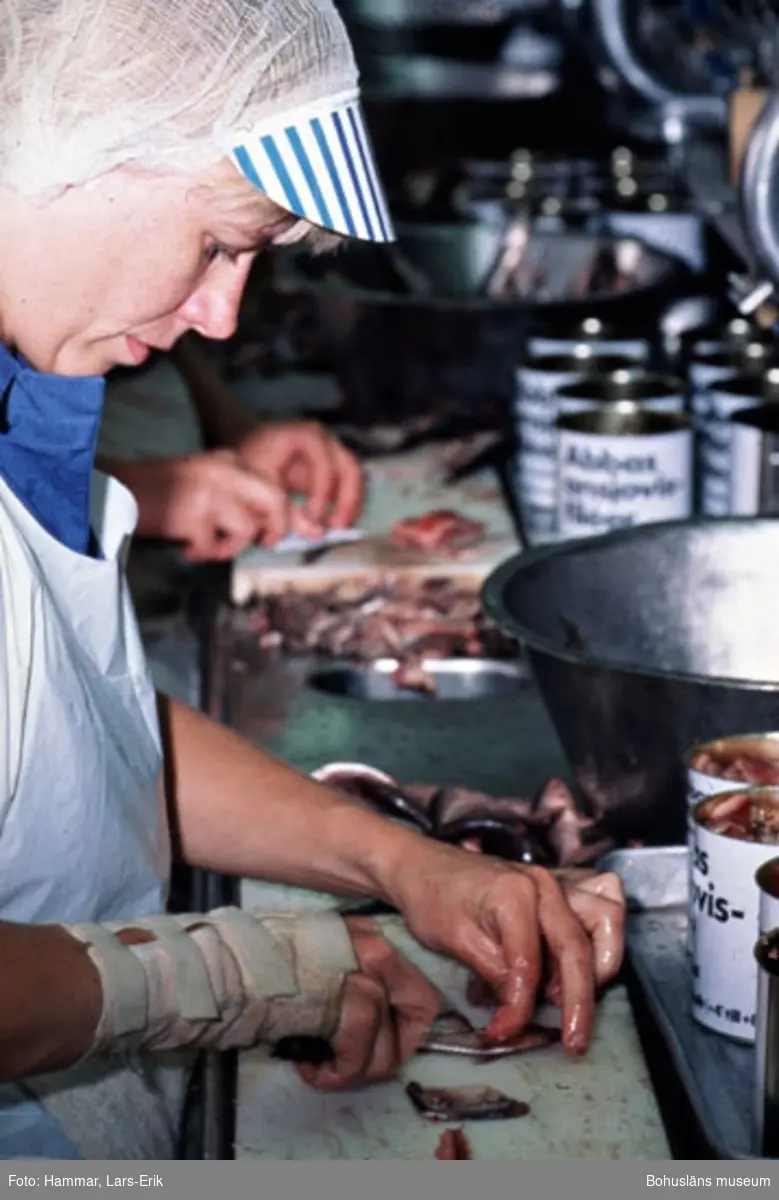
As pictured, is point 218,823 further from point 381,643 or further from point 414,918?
point 381,643

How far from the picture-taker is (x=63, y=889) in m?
1.96

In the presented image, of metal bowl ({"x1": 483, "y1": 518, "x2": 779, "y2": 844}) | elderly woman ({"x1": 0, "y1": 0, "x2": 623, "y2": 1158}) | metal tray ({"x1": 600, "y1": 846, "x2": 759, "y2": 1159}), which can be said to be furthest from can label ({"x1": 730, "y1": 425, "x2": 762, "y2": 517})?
elderly woman ({"x1": 0, "y1": 0, "x2": 623, "y2": 1158})

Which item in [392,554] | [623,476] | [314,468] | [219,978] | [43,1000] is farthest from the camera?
[314,468]

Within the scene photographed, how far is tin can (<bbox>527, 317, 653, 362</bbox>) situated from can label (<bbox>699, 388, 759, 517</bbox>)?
494 millimetres

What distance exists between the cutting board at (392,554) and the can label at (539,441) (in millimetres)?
64

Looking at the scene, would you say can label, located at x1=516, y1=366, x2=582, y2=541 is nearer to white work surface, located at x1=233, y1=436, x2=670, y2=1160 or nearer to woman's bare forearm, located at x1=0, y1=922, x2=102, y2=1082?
white work surface, located at x1=233, y1=436, x2=670, y2=1160

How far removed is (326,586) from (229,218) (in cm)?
171

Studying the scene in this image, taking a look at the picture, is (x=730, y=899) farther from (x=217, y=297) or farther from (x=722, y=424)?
(x=722, y=424)

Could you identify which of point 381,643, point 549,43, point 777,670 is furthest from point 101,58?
point 549,43

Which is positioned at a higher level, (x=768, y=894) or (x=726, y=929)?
(x=768, y=894)

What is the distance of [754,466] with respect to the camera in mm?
2996

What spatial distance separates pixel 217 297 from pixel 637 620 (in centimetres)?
83

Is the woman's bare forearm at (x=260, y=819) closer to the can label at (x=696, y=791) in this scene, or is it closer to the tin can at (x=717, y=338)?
the can label at (x=696, y=791)

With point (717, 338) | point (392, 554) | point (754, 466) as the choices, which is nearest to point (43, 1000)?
point (754, 466)
